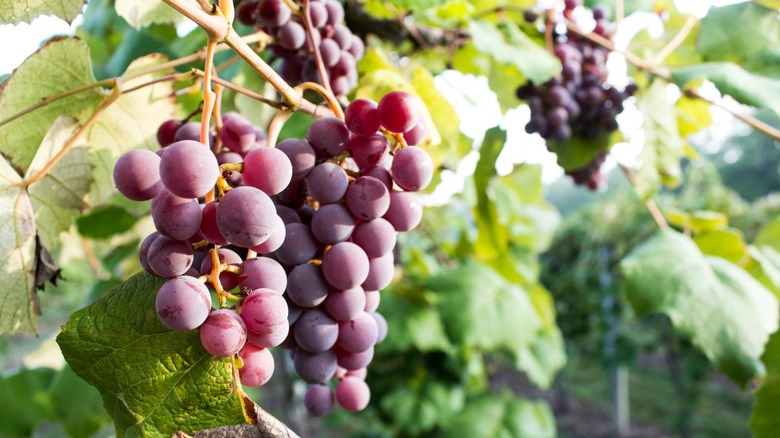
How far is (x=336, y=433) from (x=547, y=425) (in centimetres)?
450

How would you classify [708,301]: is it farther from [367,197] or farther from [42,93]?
[42,93]

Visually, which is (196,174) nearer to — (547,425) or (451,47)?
(451,47)

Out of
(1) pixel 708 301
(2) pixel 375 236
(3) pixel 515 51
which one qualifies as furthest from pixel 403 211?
(1) pixel 708 301

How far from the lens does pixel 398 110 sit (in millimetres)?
585

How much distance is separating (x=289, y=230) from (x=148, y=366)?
19 centimetres

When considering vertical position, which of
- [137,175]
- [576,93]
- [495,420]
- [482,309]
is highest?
[137,175]

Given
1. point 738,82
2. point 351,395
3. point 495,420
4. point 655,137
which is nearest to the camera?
point 351,395

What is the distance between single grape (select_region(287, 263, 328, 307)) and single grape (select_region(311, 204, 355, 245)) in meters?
0.04

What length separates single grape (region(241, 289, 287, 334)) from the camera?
494 millimetres

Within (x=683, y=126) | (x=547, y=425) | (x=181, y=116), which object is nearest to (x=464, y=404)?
(x=547, y=425)

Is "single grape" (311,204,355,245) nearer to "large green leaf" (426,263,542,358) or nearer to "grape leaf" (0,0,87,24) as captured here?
"grape leaf" (0,0,87,24)

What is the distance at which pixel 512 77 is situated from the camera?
159 centimetres

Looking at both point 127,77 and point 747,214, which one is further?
point 747,214

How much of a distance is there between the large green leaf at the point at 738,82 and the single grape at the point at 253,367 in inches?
43.0
